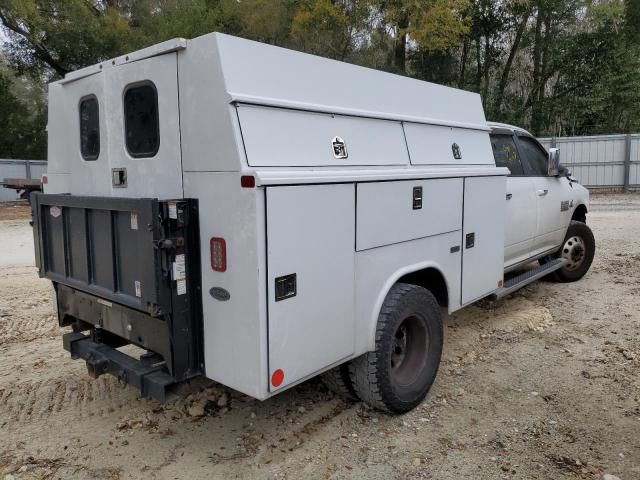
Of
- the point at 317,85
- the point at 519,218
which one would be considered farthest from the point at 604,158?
the point at 317,85

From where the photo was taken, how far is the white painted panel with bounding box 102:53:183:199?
293 cm

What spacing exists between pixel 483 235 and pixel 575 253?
3.26 metres

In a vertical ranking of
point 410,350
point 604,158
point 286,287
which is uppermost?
point 604,158

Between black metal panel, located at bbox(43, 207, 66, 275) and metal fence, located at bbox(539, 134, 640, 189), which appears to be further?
metal fence, located at bbox(539, 134, 640, 189)

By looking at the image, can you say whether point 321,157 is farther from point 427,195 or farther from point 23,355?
point 23,355

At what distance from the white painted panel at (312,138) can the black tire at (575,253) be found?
413 cm

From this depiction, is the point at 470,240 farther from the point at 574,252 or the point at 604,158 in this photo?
the point at 604,158

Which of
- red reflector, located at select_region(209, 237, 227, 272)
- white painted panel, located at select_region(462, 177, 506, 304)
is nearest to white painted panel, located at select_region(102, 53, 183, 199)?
red reflector, located at select_region(209, 237, 227, 272)

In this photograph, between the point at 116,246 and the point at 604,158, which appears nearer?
the point at 116,246

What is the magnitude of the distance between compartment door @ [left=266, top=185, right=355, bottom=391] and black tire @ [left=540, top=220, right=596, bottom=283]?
463 cm

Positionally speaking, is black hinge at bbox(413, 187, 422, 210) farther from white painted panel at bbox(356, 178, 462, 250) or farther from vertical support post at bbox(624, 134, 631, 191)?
vertical support post at bbox(624, 134, 631, 191)

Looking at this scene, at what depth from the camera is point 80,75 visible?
11.8 ft

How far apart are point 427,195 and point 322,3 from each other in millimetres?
18490

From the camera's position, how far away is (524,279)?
5461 millimetres
